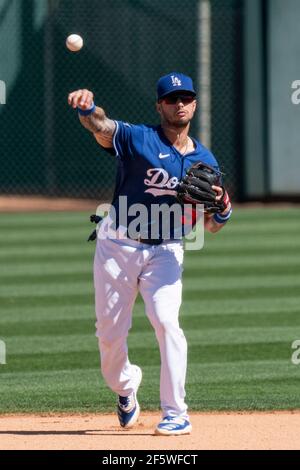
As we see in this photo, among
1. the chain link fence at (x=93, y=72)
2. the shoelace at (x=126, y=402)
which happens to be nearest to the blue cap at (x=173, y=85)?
the shoelace at (x=126, y=402)

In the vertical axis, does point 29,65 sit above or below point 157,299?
above

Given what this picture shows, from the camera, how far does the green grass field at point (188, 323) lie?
298 inches

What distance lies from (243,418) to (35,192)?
37.7ft

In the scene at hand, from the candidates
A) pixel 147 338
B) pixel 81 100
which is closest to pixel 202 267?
pixel 147 338

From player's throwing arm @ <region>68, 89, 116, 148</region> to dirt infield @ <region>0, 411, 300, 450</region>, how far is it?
1520 millimetres

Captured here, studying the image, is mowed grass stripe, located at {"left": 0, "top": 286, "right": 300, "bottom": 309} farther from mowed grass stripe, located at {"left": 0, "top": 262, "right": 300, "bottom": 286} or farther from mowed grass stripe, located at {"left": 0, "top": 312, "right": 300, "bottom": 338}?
mowed grass stripe, located at {"left": 0, "top": 312, "right": 300, "bottom": 338}

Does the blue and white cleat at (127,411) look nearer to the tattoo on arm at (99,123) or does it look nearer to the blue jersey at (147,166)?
the blue jersey at (147,166)

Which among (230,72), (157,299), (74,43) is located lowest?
(157,299)

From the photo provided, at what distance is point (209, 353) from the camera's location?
8.66 meters

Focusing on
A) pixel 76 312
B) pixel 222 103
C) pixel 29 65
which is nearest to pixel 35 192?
pixel 29 65

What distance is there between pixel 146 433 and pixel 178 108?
170cm

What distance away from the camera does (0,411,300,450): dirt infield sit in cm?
601

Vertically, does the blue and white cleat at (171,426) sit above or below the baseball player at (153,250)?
below

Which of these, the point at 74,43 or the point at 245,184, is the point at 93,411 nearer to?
the point at 74,43
